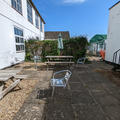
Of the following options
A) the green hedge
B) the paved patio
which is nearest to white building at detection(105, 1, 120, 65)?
the green hedge

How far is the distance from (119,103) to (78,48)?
640cm

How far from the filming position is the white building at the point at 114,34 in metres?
6.66

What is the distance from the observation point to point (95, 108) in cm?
208

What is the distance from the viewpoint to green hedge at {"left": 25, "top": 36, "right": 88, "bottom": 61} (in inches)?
318

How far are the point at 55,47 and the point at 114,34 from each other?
5491mm

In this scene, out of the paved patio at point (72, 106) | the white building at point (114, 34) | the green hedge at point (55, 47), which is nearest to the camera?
the paved patio at point (72, 106)

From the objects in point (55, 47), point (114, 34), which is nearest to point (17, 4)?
point (55, 47)

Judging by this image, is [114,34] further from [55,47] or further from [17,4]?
[17,4]

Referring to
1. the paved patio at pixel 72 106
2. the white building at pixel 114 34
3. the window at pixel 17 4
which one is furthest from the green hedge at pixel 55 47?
the paved patio at pixel 72 106

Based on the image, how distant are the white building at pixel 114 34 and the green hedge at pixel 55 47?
225cm

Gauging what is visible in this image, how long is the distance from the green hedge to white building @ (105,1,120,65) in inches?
88.6

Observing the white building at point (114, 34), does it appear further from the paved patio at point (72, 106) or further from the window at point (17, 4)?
the window at point (17, 4)

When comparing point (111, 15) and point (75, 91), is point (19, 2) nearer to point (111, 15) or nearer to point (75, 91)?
point (111, 15)

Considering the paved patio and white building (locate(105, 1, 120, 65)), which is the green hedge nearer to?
white building (locate(105, 1, 120, 65))
